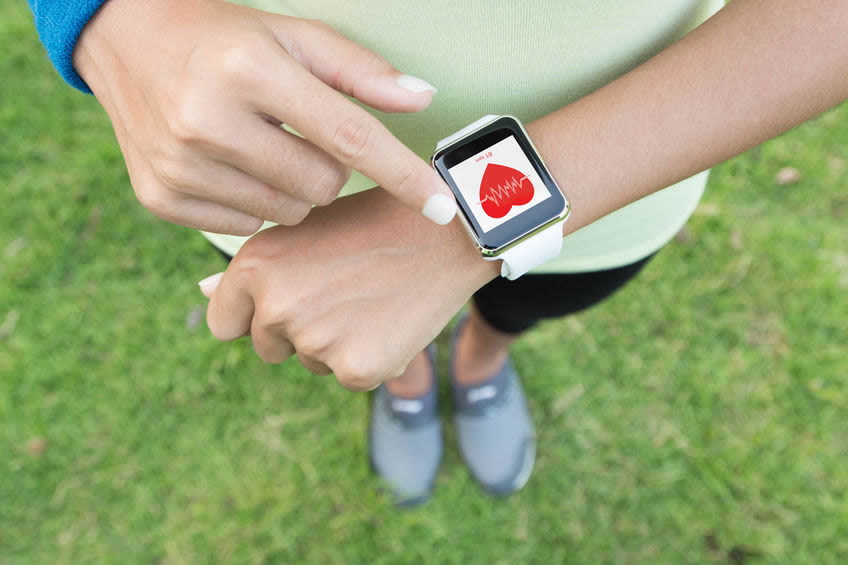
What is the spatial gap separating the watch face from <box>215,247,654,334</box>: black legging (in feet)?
1.30

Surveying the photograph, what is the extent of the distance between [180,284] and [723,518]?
2280 mm

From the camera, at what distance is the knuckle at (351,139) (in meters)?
0.70

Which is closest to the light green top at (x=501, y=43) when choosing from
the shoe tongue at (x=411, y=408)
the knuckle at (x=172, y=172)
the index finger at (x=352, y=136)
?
the index finger at (x=352, y=136)

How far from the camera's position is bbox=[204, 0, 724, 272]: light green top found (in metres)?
0.81

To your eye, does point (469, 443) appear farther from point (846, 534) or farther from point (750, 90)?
point (750, 90)

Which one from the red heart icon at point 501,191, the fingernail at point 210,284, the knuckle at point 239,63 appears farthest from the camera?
the fingernail at point 210,284

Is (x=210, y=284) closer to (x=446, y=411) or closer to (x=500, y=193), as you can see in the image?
(x=500, y=193)

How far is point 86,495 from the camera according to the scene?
214 cm

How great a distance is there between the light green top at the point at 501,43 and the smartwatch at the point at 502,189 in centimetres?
5

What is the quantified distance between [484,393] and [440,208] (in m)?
1.49

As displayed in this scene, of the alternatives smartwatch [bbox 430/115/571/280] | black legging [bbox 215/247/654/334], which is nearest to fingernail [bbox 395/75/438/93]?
smartwatch [bbox 430/115/571/280]

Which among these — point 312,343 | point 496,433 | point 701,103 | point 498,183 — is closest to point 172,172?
point 312,343

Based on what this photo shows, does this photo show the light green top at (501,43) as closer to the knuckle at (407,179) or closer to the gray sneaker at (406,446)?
the knuckle at (407,179)

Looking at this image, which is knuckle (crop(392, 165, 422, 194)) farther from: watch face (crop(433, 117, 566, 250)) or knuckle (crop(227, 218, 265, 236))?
knuckle (crop(227, 218, 265, 236))
